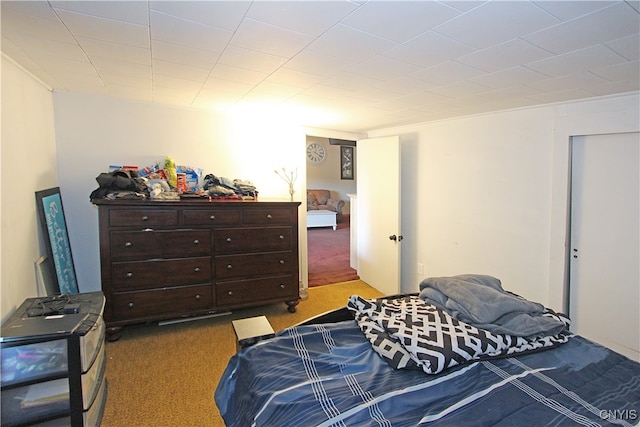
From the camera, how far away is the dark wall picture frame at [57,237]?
2479 mm

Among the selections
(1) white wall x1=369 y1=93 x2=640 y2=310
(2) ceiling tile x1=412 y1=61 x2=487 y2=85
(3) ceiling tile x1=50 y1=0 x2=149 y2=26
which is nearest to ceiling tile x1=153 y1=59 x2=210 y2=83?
(3) ceiling tile x1=50 y1=0 x2=149 y2=26

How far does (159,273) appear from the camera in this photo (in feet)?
9.43

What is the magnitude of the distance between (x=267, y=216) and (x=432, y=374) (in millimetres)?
2377

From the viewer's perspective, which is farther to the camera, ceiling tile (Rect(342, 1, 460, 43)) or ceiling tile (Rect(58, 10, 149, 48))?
ceiling tile (Rect(58, 10, 149, 48))

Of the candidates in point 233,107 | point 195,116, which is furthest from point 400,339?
point 195,116

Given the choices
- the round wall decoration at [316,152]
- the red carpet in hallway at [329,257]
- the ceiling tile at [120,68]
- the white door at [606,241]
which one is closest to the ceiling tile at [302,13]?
the ceiling tile at [120,68]

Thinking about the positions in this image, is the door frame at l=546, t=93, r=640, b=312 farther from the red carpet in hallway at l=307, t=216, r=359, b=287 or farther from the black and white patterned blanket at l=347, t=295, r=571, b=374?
the red carpet in hallway at l=307, t=216, r=359, b=287

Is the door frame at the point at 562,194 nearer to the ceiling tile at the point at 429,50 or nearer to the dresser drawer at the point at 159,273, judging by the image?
the ceiling tile at the point at 429,50

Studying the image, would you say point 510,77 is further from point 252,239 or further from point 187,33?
point 252,239

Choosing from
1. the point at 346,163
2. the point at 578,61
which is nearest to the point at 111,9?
the point at 578,61

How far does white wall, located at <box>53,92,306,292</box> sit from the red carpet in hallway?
1.69 metres

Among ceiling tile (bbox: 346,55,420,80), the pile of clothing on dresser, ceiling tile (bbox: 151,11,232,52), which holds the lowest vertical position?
the pile of clothing on dresser

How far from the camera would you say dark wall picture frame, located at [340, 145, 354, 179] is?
10.2 metres

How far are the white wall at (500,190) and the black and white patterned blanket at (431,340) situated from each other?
57.6 inches
